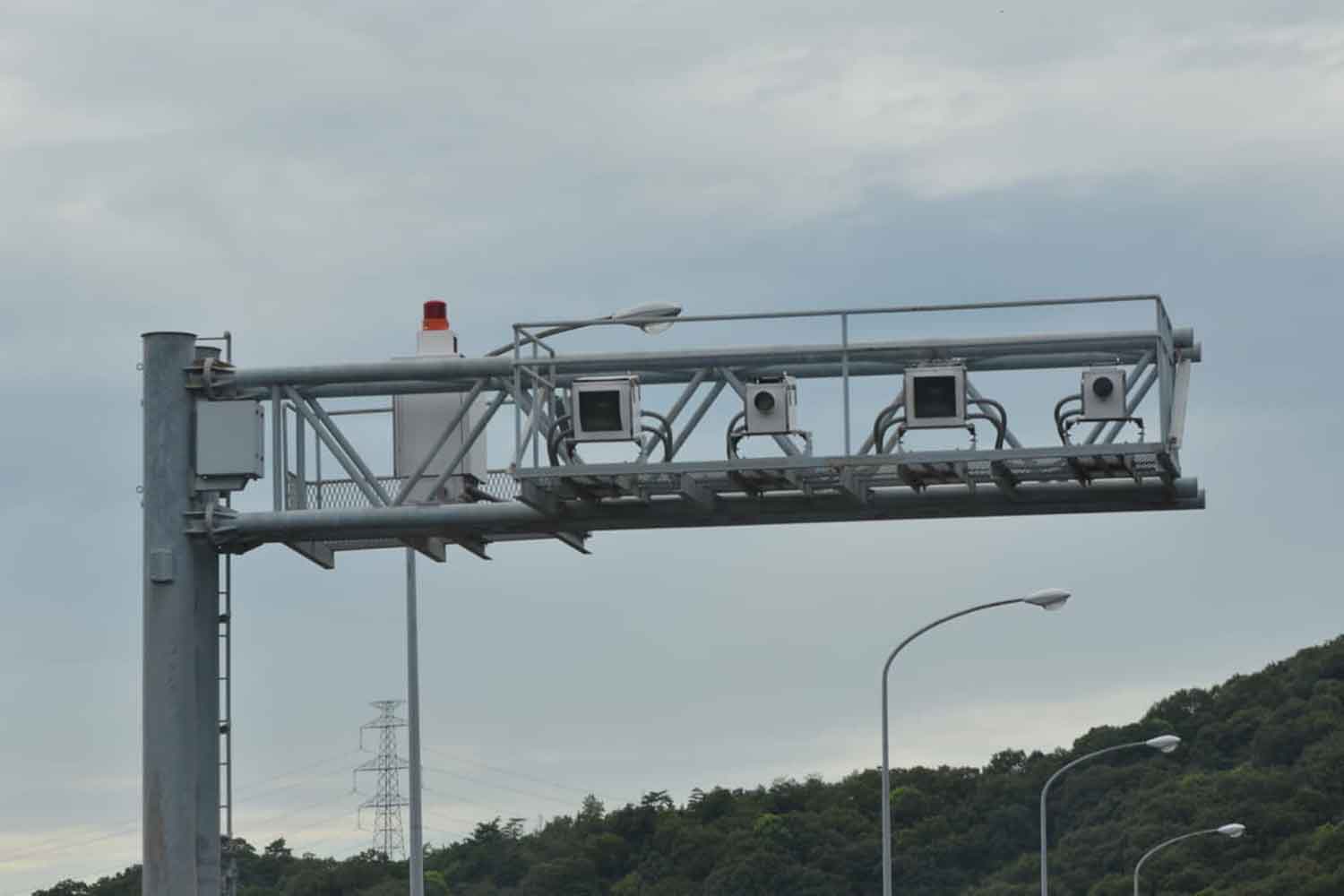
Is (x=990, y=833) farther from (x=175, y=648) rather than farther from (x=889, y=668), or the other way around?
(x=175, y=648)

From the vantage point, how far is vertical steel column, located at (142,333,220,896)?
23203mm

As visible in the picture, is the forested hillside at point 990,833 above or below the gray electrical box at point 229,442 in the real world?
above

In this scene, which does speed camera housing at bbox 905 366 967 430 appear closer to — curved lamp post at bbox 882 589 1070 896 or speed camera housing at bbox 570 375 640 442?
speed camera housing at bbox 570 375 640 442

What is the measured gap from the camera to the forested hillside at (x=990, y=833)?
108m

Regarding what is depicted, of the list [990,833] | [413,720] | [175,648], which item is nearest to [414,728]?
[413,720]

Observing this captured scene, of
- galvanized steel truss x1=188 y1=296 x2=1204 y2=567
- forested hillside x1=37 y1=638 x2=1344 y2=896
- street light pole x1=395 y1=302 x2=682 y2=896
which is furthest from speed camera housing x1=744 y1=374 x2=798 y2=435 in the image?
forested hillside x1=37 y1=638 x2=1344 y2=896

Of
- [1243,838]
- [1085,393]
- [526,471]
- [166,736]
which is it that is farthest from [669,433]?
[1243,838]

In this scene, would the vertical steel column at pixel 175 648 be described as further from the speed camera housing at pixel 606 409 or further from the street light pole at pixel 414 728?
the street light pole at pixel 414 728

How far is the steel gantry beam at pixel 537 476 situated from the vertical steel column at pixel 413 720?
12179 millimetres

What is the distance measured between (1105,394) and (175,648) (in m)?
7.70

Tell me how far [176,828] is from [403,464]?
343 cm

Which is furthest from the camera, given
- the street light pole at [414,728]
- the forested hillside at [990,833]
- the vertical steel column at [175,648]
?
the forested hillside at [990,833]

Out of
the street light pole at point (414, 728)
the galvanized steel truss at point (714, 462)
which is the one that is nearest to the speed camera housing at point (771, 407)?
the galvanized steel truss at point (714, 462)

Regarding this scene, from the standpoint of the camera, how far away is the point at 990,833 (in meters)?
119
